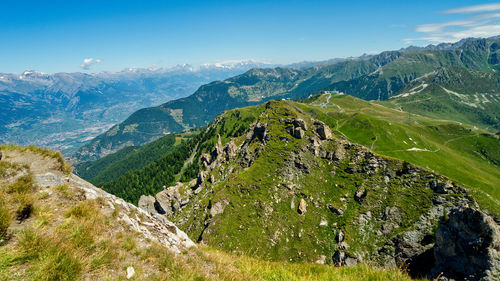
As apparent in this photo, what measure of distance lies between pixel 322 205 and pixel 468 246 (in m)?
48.3

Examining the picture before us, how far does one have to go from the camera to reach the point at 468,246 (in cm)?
2592

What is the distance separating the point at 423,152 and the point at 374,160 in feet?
323

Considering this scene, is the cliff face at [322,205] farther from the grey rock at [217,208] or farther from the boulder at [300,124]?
the boulder at [300,124]

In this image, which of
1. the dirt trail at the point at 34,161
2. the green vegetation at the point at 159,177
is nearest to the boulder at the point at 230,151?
the green vegetation at the point at 159,177

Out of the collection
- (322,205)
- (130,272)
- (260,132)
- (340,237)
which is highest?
(130,272)

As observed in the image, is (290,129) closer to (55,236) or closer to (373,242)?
(373,242)

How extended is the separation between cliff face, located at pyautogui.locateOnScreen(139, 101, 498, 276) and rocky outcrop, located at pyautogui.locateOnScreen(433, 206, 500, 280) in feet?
35.8

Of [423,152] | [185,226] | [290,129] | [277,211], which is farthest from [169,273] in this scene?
[423,152]

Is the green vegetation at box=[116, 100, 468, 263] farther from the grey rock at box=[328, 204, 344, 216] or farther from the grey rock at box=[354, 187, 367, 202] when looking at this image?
the grey rock at box=[354, 187, 367, 202]

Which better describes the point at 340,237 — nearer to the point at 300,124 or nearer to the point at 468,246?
the point at 468,246

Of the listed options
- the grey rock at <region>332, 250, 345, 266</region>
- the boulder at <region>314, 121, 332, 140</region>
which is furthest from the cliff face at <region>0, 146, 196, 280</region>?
the boulder at <region>314, 121, 332, 140</region>

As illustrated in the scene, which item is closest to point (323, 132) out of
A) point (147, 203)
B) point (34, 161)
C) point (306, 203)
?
point (306, 203)

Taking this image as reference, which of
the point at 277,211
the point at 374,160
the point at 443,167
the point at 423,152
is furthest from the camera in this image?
the point at 423,152

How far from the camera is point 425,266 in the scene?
3344 cm
